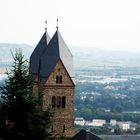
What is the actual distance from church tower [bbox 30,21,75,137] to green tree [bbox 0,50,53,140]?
20.5 meters

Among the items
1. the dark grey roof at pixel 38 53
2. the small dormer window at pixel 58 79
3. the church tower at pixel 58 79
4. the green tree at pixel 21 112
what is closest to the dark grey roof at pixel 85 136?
the church tower at pixel 58 79

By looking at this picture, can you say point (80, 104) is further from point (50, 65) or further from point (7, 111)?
point (7, 111)

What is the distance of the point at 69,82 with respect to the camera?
134ft

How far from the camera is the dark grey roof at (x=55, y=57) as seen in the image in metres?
40.8

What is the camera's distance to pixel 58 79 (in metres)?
40.8

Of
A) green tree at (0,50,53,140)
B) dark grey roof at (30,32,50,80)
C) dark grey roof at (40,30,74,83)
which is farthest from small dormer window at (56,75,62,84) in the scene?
green tree at (0,50,53,140)

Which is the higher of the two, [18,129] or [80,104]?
[80,104]

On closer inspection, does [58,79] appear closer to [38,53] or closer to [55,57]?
[55,57]

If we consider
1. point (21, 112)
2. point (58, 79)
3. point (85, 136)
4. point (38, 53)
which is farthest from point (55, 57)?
point (21, 112)

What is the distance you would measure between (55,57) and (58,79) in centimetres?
139

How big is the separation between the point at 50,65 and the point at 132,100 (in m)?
126

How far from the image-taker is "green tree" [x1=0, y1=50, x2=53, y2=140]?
19375mm

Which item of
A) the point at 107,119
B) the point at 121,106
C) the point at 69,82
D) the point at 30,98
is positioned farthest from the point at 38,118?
the point at 121,106

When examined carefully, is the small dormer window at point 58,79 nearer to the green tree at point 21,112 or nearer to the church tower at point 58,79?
the church tower at point 58,79
